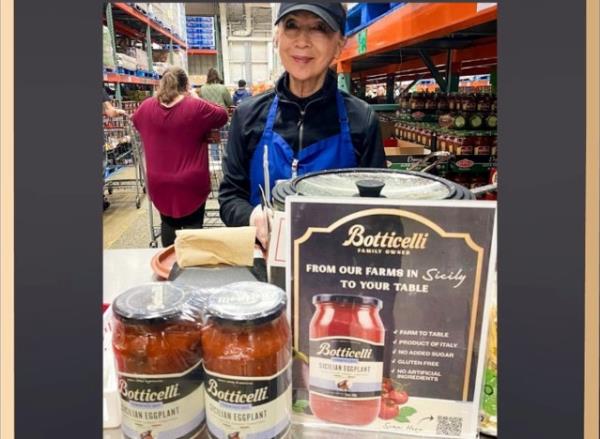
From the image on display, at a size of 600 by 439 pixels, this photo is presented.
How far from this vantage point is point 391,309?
0.69 metres

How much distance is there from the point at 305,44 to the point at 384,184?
2.93ft

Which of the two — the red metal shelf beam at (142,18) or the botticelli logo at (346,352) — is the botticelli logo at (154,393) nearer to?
the botticelli logo at (346,352)

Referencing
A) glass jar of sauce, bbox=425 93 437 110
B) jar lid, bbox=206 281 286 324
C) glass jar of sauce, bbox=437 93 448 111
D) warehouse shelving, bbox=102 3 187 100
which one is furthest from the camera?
warehouse shelving, bbox=102 3 187 100

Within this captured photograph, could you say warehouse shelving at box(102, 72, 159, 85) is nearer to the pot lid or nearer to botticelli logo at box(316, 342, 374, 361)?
the pot lid

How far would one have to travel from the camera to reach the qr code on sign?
0.71 m

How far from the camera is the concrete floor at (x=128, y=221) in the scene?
4461mm

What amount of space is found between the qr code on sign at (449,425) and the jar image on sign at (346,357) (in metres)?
0.09

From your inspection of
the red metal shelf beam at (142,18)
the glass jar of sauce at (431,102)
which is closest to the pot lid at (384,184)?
the glass jar of sauce at (431,102)

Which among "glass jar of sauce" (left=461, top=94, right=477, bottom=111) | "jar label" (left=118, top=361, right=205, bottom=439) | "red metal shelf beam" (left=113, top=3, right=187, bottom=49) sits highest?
"red metal shelf beam" (left=113, top=3, right=187, bottom=49)

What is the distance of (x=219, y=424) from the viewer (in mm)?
604

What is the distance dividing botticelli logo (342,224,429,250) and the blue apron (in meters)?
0.92

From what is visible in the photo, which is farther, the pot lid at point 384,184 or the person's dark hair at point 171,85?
the person's dark hair at point 171,85

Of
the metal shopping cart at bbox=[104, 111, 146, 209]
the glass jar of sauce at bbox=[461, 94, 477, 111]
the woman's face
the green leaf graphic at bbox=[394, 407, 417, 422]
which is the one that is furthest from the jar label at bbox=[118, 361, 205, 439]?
the metal shopping cart at bbox=[104, 111, 146, 209]
